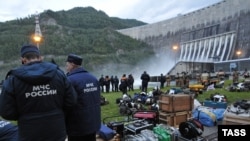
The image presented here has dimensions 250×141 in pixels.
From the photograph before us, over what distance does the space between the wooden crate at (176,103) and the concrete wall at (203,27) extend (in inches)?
2002

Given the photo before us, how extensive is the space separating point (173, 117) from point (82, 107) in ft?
15.4

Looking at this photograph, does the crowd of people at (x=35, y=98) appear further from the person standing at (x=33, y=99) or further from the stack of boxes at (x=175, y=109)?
the stack of boxes at (x=175, y=109)

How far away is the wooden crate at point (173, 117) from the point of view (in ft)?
26.0

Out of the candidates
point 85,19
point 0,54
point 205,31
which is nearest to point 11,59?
point 0,54

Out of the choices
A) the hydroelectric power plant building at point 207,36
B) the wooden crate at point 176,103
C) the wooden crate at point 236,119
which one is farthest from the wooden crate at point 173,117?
the hydroelectric power plant building at point 207,36

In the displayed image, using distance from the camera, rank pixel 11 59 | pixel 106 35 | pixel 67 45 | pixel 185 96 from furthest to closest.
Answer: pixel 106 35
pixel 67 45
pixel 11 59
pixel 185 96

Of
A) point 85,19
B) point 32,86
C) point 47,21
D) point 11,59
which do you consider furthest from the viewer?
point 85,19

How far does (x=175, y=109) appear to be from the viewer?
8.08 meters

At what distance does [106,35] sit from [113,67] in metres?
23.3

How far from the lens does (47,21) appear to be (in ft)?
320

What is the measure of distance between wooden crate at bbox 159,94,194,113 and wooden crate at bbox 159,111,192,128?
0.34 ft

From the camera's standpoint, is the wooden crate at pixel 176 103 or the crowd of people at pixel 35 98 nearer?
the crowd of people at pixel 35 98

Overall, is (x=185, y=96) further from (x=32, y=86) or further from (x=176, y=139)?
(x=32, y=86)

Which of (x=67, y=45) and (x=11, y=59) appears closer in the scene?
(x=11, y=59)
